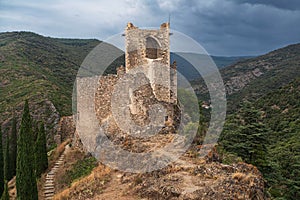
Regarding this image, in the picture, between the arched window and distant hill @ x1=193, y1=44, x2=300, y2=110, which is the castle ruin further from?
distant hill @ x1=193, y1=44, x2=300, y2=110

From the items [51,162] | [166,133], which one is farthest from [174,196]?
[51,162]

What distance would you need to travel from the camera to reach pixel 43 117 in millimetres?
39781

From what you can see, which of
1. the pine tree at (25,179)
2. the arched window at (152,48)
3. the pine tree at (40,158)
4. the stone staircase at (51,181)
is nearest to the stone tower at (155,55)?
the arched window at (152,48)

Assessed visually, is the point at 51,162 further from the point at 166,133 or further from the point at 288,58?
the point at 288,58

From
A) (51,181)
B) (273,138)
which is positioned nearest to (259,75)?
(273,138)

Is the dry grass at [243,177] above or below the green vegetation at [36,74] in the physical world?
below

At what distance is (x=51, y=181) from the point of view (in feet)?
57.1

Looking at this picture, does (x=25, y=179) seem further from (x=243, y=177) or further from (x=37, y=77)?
(x=37, y=77)

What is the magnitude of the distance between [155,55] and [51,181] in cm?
904

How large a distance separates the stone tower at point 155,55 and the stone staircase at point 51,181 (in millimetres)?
7353

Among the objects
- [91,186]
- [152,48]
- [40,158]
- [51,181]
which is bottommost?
[51,181]

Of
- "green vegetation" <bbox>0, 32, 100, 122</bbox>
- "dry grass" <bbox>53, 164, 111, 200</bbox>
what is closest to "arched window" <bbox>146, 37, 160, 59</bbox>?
"dry grass" <bbox>53, 164, 111, 200</bbox>

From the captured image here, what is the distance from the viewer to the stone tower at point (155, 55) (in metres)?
15.0

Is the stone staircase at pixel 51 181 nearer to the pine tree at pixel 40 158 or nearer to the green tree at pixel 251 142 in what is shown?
the pine tree at pixel 40 158
